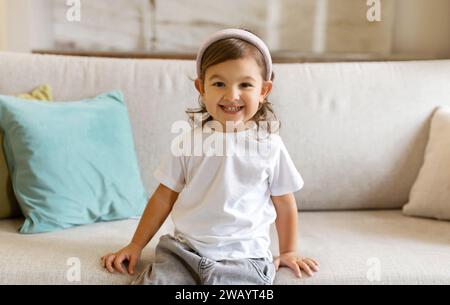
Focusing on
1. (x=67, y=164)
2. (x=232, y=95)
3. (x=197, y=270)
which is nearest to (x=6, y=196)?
(x=67, y=164)

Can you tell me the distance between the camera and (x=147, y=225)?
1.40 m

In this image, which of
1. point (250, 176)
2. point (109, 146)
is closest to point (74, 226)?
point (109, 146)

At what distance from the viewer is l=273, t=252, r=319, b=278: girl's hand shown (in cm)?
137

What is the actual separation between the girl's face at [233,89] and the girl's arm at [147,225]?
0.24 m

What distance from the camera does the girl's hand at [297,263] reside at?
1.37 meters

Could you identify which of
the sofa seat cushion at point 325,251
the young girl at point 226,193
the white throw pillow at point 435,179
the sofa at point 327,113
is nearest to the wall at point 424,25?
the sofa at point 327,113

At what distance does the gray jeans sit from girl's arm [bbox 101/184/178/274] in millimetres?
68

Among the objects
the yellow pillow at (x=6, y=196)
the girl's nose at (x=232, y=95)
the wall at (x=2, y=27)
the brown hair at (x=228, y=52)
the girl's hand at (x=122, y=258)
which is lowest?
the girl's hand at (x=122, y=258)

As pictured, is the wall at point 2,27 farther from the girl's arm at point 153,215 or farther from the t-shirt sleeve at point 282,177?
the t-shirt sleeve at point 282,177

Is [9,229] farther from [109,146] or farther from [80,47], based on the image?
[80,47]

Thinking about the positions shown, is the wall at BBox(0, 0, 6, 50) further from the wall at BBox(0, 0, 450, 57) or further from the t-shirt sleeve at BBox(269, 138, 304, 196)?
the t-shirt sleeve at BBox(269, 138, 304, 196)

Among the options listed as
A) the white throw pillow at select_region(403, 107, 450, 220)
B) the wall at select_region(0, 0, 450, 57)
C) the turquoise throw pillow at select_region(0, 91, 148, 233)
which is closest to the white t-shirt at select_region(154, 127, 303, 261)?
the turquoise throw pillow at select_region(0, 91, 148, 233)

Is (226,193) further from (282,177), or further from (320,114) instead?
(320,114)

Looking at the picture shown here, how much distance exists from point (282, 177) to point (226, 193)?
0.52 ft
